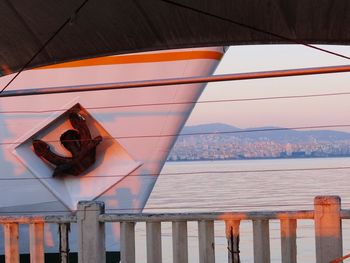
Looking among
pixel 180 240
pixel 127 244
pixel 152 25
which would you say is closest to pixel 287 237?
pixel 180 240

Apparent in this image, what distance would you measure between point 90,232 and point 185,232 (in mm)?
697

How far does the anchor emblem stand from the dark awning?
448cm

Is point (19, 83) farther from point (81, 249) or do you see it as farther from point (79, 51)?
point (79, 51)

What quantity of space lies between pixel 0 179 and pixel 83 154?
0.98 metres

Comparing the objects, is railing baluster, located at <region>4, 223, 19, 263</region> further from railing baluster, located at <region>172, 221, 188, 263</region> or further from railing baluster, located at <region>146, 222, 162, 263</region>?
railing baluster, located at <region>172, 221, 188, 263</region>

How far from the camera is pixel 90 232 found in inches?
248

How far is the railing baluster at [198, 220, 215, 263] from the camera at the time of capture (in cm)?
607

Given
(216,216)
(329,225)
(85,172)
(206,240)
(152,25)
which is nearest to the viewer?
(152,25)

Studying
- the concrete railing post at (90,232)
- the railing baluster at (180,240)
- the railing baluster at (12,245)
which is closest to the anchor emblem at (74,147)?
the railing baluster at (12,245)

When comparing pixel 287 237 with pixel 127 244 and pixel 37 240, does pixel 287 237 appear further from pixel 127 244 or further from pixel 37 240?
pixel 37 240

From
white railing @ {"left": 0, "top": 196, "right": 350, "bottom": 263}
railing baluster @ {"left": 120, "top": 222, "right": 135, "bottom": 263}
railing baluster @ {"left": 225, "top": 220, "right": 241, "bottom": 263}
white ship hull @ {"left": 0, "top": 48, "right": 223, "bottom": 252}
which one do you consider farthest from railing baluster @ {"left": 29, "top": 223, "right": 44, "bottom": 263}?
white ship hull @ {"left": 0, "top": 48, "right": 223, "bottom": 252}

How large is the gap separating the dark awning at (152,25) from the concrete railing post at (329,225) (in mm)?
1288

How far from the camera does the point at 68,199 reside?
10133 millimetres

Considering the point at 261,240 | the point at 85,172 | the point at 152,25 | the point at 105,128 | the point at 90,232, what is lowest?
the point at 261,240
